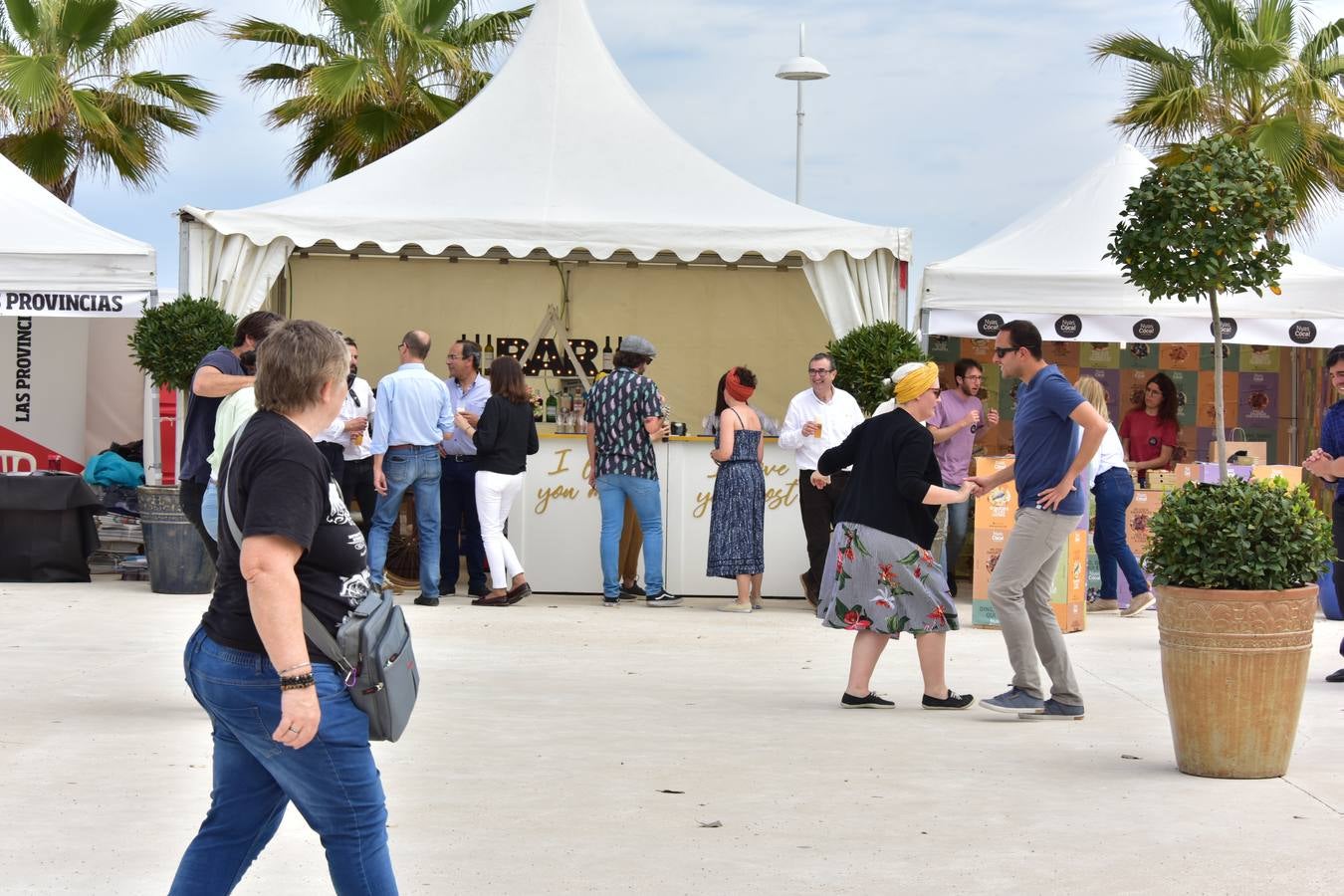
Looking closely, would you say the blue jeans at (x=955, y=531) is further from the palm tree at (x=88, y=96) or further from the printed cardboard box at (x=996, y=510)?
the palm tree at (x=88, y=96)

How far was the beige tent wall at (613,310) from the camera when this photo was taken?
14.8m

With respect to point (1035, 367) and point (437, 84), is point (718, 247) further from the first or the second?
point (437, 84)

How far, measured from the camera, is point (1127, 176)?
47.1 feet

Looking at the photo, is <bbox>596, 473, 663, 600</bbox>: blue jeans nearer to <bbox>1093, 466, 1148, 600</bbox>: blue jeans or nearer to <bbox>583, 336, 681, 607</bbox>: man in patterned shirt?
<bbox>583, 336, 681, 607</bbox>: man in patterned shirt

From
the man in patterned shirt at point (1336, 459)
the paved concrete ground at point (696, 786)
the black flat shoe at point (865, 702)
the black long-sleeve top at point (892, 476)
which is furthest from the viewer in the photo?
the man in patterned shirt at point (1336, 459)

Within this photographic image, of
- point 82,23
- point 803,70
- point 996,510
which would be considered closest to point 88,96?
point 82,23

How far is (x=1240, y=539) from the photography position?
5.98 metres

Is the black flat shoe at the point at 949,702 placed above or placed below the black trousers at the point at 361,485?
below

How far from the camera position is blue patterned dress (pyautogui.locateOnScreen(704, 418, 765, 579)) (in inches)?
451

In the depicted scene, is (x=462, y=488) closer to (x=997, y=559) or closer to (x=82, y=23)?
(x=997, y=559)

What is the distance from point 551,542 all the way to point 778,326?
3618 mm

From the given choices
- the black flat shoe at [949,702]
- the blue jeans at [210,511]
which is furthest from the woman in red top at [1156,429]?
the blue jeans at [210,511]

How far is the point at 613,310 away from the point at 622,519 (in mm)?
3538

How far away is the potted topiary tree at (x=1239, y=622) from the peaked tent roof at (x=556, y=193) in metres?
6.25
